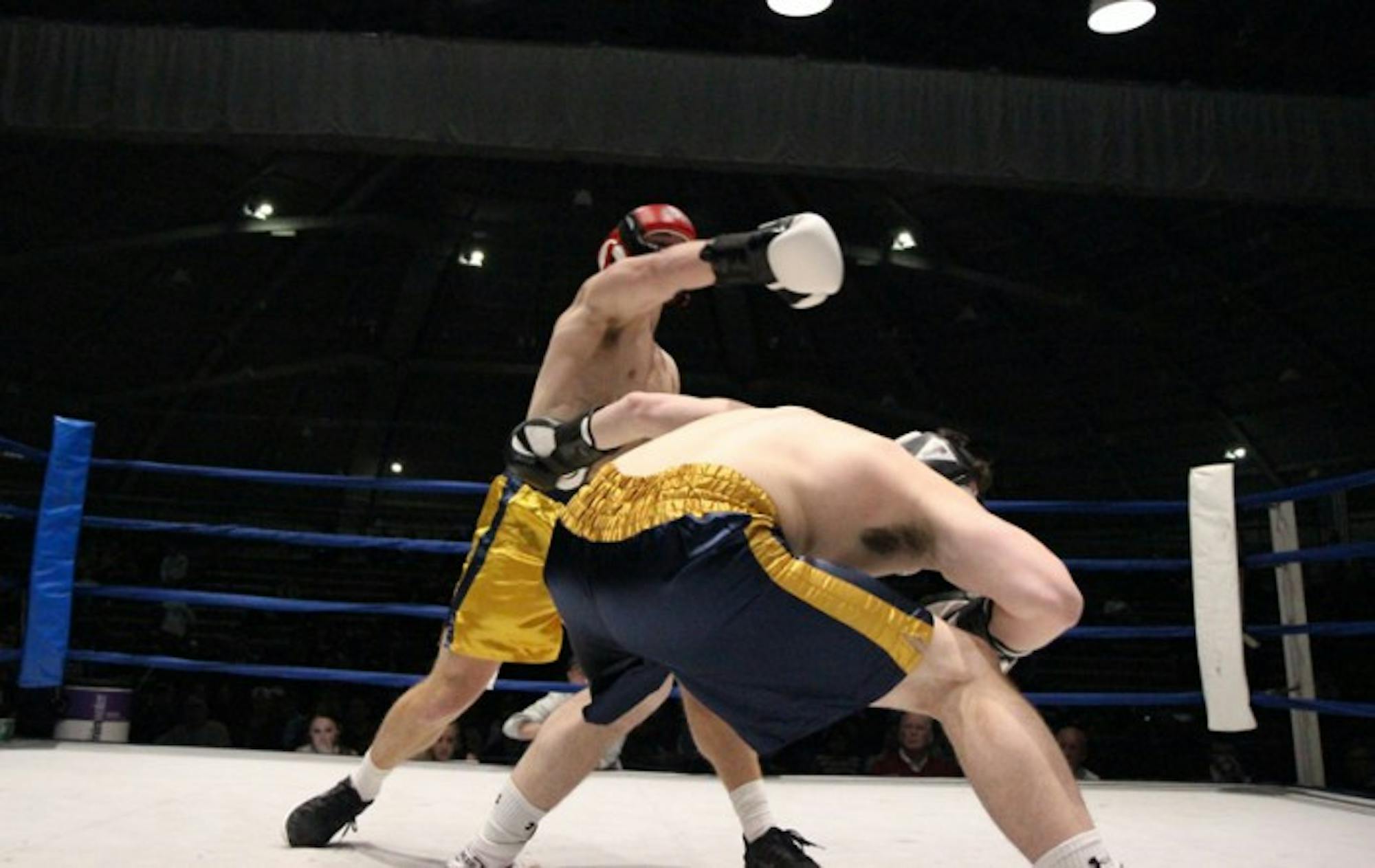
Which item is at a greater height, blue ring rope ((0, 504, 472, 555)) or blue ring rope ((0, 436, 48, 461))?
blue ring rope ((0, 436, 48, 461))

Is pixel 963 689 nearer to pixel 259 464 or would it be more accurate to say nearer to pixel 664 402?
pixel 664 402

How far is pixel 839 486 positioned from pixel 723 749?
2.39ft

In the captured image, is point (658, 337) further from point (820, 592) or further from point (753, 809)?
point (820, 592)

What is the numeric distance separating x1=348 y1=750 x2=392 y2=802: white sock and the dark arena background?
0.13m

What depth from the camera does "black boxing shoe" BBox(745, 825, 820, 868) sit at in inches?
73.0

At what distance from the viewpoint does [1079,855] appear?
128 cm

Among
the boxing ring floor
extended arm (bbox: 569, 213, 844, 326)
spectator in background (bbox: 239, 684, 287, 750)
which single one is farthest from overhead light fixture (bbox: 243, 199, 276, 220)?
extended arm (bbox: 569, 213, 844, 326)

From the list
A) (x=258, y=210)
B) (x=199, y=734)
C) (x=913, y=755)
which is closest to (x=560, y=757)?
(x=913, y=755)

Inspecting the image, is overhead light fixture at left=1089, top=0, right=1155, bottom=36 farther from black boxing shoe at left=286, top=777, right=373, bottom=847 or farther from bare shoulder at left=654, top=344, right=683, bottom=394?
black boxing shoe at left=286, top=777, right=373, bottom=847

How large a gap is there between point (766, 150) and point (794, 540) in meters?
3.71

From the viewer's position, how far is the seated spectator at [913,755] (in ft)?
14.5

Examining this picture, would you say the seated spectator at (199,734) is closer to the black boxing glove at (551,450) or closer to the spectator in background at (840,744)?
the spectator in background at (840,744)

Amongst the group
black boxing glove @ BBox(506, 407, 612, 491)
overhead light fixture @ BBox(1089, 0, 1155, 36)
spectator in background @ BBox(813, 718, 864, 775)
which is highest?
overhead light fixture @ BBox(1089, 0, 1155, 36)

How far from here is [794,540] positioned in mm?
1477
